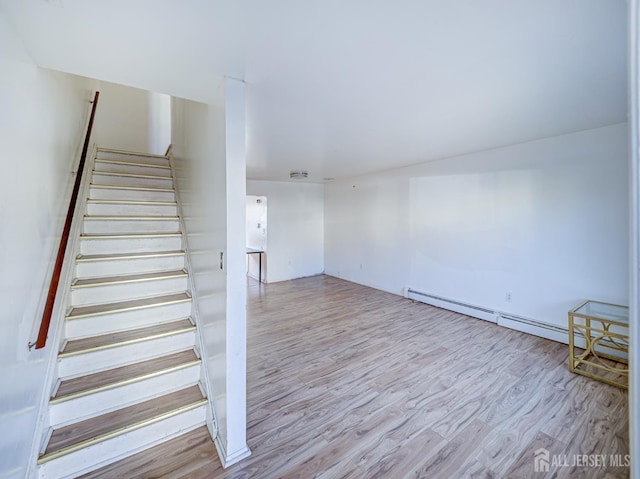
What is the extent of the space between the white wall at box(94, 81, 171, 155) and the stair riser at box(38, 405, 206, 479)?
165 inches

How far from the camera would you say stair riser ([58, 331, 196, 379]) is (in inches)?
73.3

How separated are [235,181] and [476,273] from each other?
3628mm

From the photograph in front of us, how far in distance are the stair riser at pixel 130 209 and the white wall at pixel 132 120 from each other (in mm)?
1958

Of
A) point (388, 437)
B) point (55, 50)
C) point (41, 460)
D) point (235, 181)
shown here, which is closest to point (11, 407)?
point (41, 460)

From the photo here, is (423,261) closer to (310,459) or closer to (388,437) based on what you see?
(388,437)

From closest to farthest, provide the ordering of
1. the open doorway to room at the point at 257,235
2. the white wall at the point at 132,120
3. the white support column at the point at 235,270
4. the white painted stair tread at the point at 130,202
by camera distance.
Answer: the white support column at the point at 235,270, the white painted stair tread at the point at 130,202, the white wall at the point at 132,120, the open doorway to room at the point at 257,235

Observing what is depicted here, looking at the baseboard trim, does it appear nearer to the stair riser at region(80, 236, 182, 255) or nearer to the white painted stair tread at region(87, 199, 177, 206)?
the stair riser at region(80, 236, 182, 255)

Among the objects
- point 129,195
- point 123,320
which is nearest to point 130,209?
point 129,195

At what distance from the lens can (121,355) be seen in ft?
6.59

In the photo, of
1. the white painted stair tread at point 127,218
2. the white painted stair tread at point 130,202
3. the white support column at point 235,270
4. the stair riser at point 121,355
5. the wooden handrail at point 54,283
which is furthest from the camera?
the white painted stair tread at point 130,202

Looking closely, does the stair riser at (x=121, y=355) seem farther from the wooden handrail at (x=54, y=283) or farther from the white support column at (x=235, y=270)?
the white support column at (x=235, y=270)

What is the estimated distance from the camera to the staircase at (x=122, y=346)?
1.68 metres

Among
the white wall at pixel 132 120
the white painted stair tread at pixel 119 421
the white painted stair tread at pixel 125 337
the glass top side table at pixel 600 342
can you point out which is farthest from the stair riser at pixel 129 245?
the glass top side table at pixel 600 342

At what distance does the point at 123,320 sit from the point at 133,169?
7.47 ft
